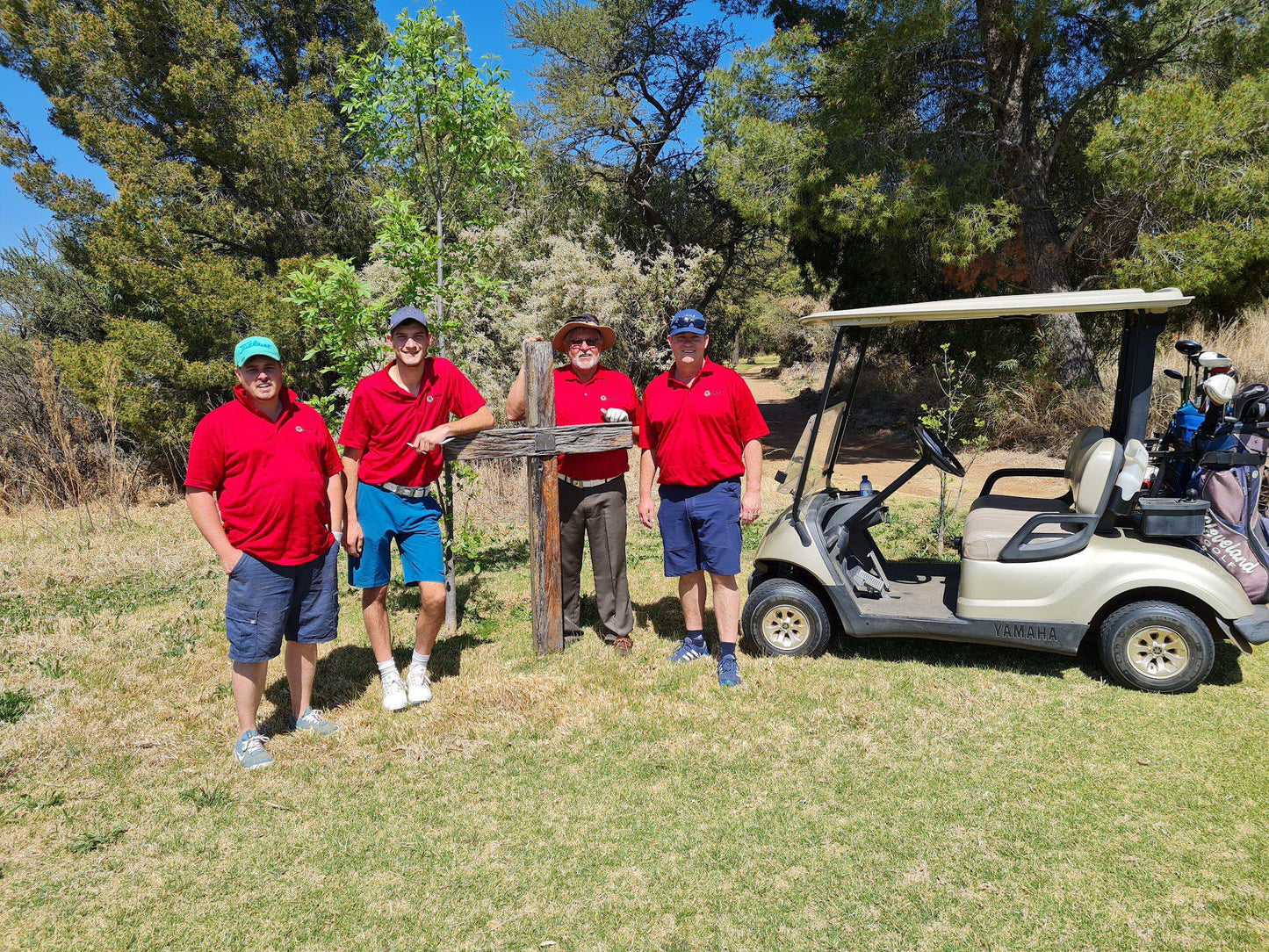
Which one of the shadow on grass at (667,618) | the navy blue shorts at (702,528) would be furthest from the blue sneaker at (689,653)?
the navy blue shorts at (702,528)

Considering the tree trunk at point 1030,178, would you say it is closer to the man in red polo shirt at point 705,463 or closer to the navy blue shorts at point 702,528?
the man in red polo shirt at point 705,463

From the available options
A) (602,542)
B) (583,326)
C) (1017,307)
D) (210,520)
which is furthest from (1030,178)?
(210,520)

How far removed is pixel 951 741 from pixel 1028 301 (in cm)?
225

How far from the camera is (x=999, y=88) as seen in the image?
1290cm

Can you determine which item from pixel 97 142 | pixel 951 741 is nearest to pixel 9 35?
pixel 97 142

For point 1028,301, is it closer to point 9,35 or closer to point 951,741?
point 951,741

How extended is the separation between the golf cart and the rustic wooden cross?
119 centimetres

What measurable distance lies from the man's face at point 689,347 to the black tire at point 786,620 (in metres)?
1.44

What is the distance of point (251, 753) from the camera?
381 centimetres

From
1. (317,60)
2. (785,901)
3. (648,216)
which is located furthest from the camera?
(648,216)

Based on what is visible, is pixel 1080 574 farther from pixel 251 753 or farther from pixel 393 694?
pixel 251 753

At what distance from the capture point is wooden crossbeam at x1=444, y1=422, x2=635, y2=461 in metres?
4.63

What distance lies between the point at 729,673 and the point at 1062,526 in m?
2.01

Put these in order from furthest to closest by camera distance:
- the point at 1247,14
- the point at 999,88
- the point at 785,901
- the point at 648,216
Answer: the point at 648,216 < the point at 999,88 < the point at 1247,14 < the point at 785,901
